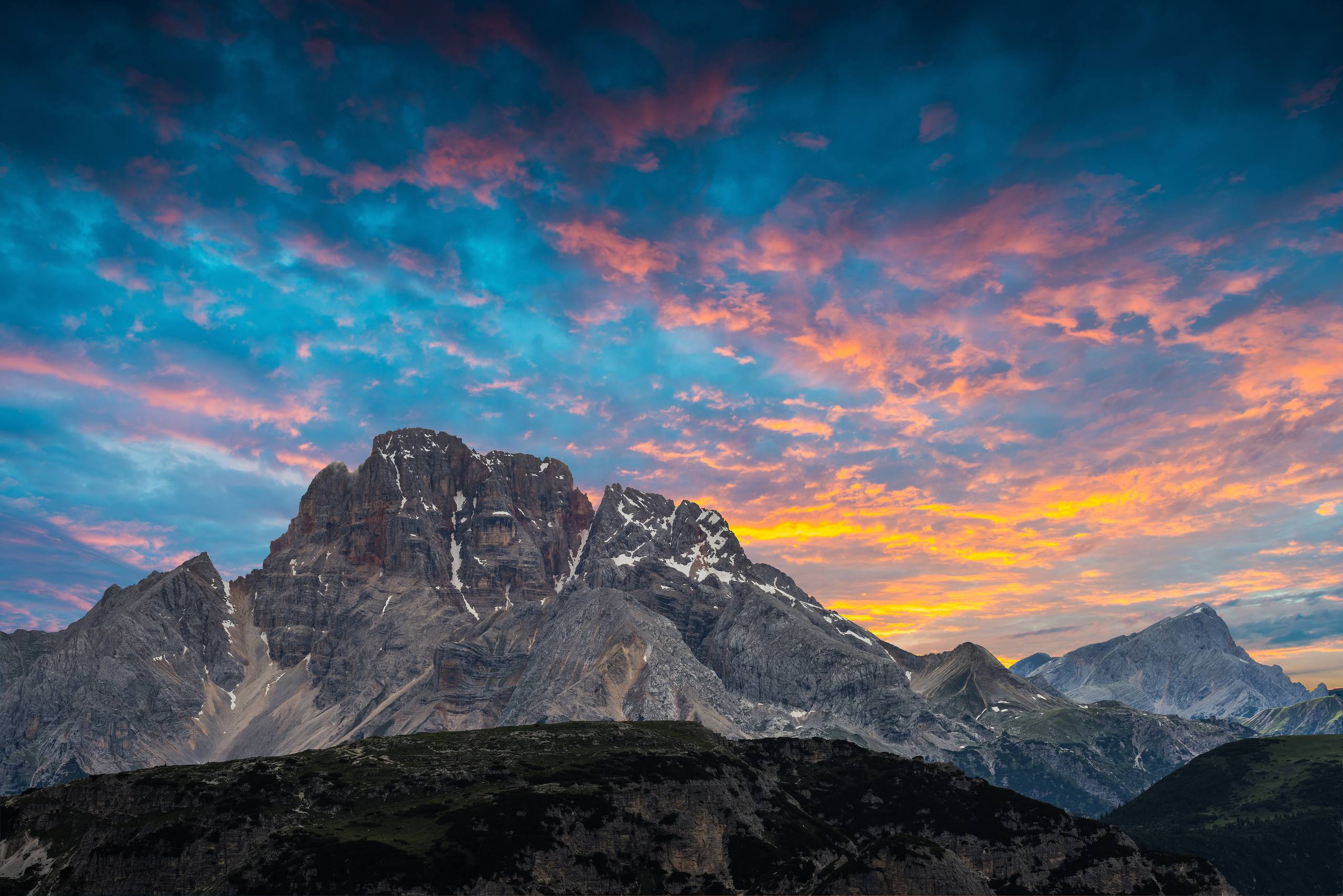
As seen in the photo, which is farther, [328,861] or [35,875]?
[35,875]

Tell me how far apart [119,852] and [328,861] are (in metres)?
46.7

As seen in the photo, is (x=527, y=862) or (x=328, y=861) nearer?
(x=328, y=861)

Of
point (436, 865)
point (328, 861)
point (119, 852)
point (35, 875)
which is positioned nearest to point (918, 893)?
point (436, 865)

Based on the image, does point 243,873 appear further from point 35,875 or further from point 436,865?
point 35,875

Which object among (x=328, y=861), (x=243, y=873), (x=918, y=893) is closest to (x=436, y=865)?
(x=328, y=861)

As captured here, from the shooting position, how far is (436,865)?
182 m

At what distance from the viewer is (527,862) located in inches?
7584

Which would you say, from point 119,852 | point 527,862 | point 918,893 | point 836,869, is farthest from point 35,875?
point 918,893

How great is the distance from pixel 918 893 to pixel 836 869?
16045mm

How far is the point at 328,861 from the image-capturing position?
582 feet

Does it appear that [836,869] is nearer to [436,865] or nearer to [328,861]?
[436,865]

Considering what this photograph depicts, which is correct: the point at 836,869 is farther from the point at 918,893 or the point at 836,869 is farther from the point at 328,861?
the point at 328,861

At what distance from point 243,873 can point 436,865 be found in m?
33.6

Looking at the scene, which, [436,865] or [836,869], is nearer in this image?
[436,865]
